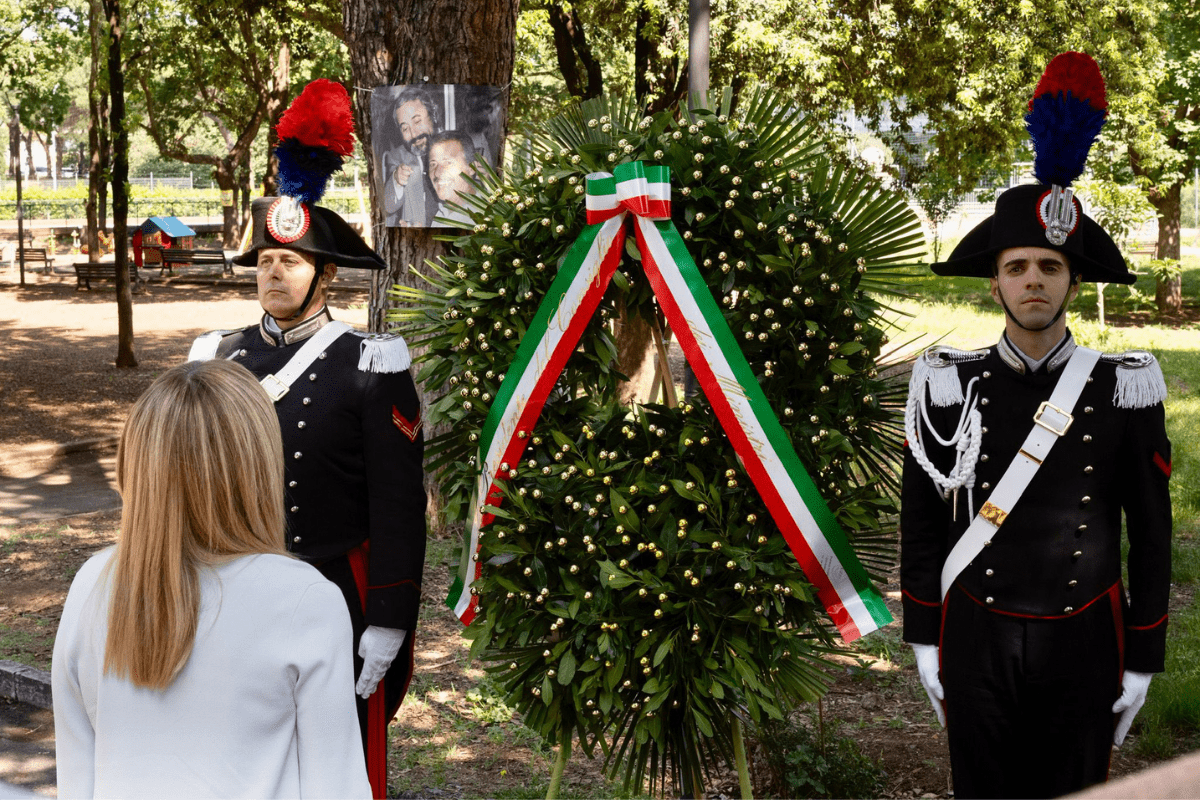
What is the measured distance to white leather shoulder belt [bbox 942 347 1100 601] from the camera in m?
3.06

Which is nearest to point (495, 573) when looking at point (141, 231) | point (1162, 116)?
point (1162, 116)

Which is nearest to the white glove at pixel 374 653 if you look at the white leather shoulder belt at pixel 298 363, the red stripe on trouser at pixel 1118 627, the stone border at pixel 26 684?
the white leather shoulder belt at pixel 298 363

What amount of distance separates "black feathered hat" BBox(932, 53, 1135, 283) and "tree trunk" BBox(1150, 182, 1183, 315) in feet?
69.4

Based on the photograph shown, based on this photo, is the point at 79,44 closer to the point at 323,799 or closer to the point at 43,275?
the point at 43,275

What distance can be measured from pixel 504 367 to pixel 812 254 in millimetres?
1007

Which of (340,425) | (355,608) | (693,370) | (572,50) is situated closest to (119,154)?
(572,50)

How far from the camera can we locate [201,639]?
1.94 meters

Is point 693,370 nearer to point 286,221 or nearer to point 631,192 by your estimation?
point 631,192

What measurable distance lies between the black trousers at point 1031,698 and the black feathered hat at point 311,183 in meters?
2.07

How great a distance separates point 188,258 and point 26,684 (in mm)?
28877

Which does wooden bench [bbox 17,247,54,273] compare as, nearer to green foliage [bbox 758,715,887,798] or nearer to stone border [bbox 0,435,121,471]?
stone border [bbox 0,435,121,471]

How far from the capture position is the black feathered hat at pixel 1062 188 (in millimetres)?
3105

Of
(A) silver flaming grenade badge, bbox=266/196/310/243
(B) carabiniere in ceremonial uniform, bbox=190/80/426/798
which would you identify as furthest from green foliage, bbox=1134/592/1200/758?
(A) silver flaming grenade badge, bbox=266/196/310/243

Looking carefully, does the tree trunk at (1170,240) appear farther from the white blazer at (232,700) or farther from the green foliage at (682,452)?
the white blazer at (232,700)
